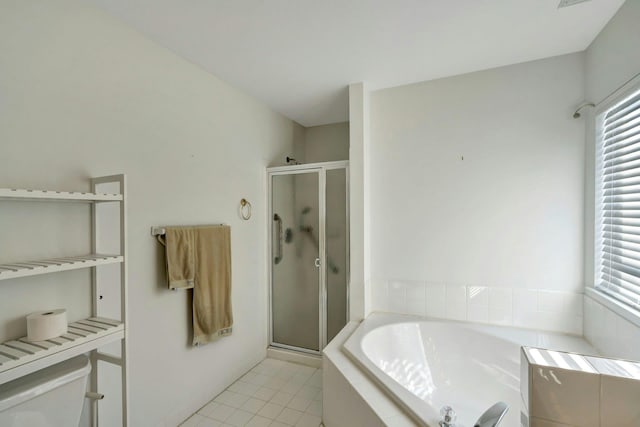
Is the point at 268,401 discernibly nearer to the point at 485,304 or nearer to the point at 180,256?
the point at 180,256

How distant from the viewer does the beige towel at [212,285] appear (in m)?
2.04

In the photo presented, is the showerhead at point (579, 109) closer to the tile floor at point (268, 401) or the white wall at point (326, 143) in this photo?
the white wall at point (326, 143)

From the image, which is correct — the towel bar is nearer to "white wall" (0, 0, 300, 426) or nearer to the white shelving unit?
"white wall" (0, 0, 300, 426)

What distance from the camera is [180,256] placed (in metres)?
1.90

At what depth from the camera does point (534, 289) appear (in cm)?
215

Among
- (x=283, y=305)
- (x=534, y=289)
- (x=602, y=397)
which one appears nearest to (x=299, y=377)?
(x=283, y=305)

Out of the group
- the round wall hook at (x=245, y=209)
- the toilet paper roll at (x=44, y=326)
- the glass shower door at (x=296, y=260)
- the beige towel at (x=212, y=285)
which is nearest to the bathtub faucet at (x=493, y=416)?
the toilet paper roll at (x=44, y=326)

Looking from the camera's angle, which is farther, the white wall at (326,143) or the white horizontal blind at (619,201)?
A: the white wall at (326,143)

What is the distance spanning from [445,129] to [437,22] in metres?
0.87

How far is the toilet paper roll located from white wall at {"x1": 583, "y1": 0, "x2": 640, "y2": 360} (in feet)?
8.26

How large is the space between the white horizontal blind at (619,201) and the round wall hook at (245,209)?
2.50 meters

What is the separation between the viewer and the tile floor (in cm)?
201

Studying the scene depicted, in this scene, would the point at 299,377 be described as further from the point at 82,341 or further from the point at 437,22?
the point at 437,22

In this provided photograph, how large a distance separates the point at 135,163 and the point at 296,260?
1.63 m
